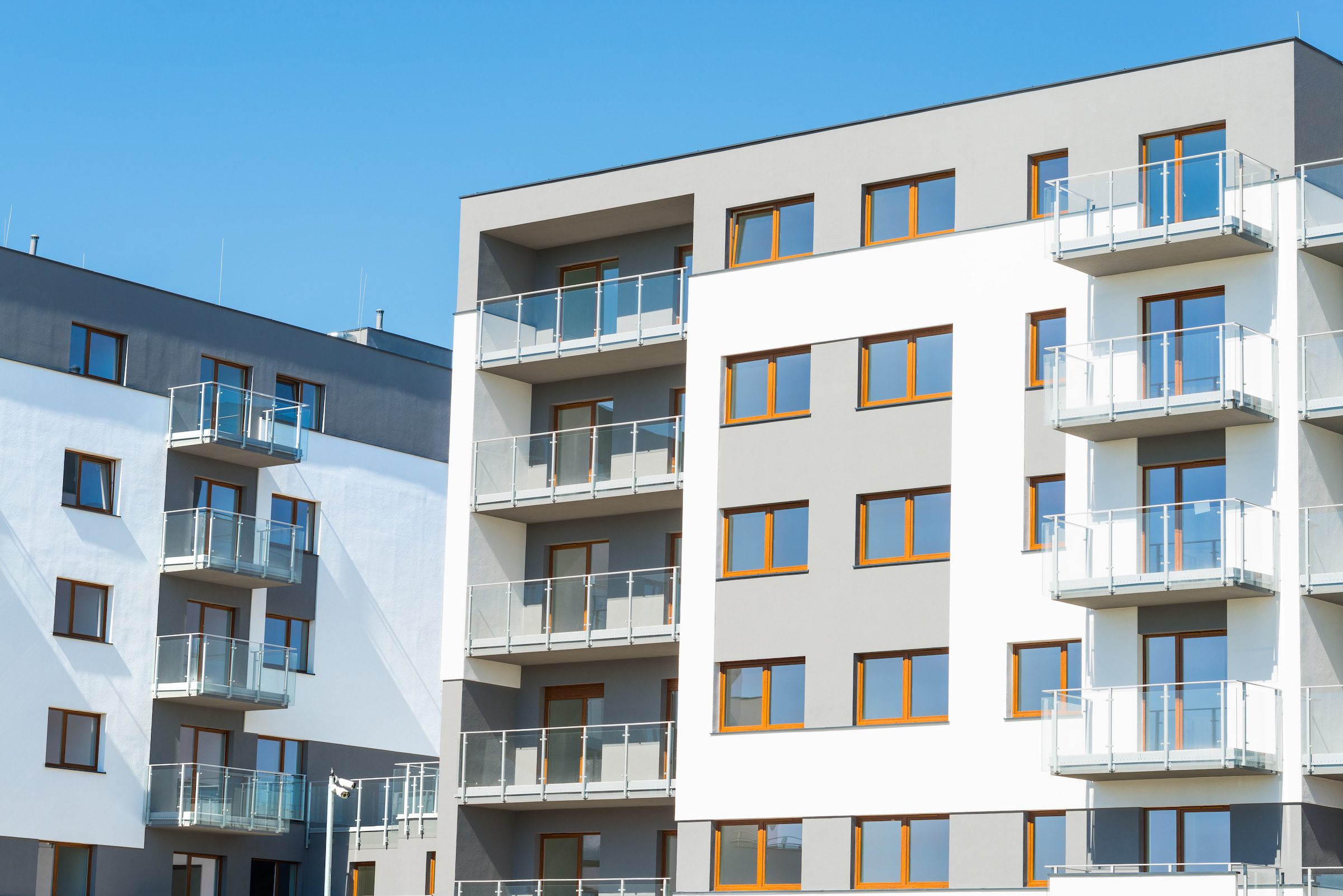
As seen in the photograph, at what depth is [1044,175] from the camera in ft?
109

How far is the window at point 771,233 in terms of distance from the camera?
35.7 metres

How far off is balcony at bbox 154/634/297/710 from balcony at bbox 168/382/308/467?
388 cm

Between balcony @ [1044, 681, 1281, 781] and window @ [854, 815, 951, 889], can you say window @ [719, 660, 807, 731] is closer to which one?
window @ [854, 815, 951, 889]

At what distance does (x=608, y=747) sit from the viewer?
3650cm

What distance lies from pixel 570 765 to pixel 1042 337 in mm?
10685

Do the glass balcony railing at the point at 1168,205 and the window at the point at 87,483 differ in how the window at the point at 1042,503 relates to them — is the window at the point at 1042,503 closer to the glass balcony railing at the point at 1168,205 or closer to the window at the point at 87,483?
the glass balcony railing at the point at 1168,205

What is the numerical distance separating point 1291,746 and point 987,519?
5.86 m

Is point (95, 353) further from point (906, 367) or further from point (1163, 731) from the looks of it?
point (1163, 731)

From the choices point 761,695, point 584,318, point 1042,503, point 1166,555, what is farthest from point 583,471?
point 1166,555

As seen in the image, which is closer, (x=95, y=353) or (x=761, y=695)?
(x=761, y=695)

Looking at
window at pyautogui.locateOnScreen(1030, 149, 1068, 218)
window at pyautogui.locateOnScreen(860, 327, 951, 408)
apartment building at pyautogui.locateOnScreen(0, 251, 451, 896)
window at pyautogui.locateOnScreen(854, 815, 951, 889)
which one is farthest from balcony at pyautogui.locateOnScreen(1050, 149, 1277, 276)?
apartment building at pyautogui.locateOnScreen(0, 251, 451, 896)

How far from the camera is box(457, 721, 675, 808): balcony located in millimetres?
35938

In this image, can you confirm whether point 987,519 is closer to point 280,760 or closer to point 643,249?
point 643,249

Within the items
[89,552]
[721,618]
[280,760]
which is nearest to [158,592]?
[89,552]
